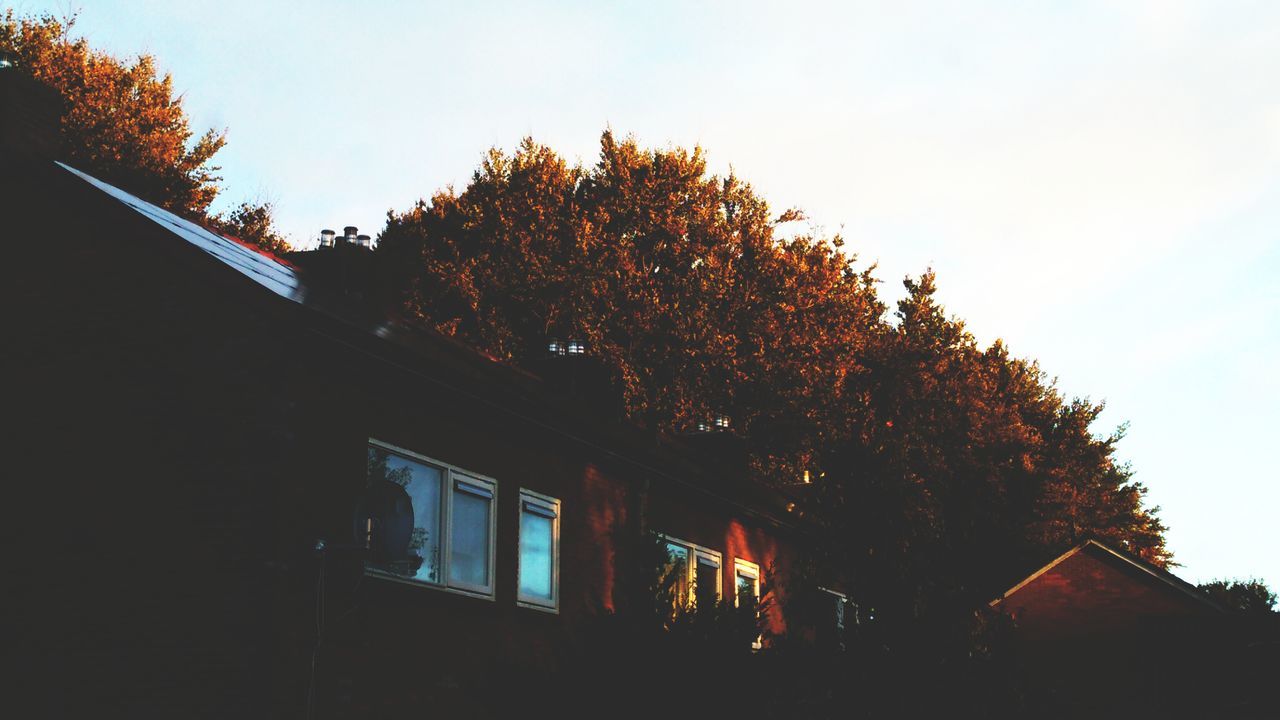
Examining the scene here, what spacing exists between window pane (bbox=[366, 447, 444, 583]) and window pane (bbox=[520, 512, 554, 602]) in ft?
6.40

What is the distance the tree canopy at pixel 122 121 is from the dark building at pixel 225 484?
20.9m

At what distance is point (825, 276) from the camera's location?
35.8 metres

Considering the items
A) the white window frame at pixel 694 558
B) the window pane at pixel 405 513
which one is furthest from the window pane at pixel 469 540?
the white window frame at pixel 694 558

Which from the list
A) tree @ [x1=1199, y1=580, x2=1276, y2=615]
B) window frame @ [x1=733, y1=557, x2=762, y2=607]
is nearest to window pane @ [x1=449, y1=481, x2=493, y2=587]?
window frame @ [x1=733, y1=557, x2=762, y2=607]

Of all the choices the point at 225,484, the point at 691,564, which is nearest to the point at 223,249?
the point at 225,484

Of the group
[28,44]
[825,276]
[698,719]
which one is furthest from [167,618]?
[28,44]

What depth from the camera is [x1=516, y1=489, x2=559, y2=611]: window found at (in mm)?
15789

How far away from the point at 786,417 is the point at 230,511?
2393cm

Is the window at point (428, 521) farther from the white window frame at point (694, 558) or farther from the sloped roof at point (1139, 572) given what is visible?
the sloped roof at point (1139, 572)

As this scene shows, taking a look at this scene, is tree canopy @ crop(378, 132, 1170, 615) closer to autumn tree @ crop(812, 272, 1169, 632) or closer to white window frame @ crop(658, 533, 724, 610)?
autumn tree @ crop(812, 272, 1169, 632)

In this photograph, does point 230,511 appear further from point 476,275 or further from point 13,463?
point 476,275

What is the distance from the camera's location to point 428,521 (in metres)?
14.0

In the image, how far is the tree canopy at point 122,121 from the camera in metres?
33.9

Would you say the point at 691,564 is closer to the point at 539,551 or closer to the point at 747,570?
the point at 747,570
